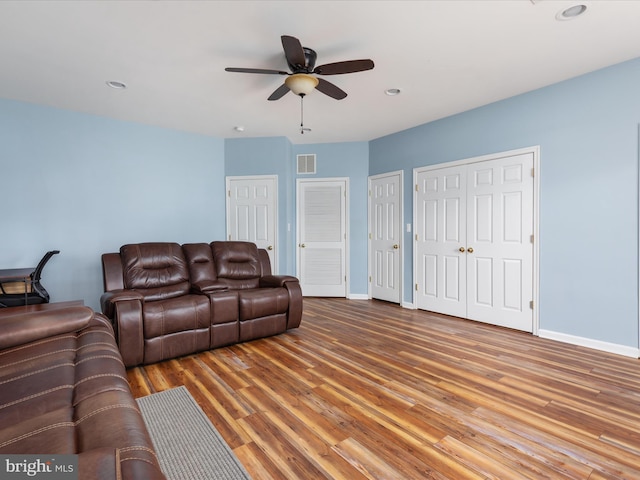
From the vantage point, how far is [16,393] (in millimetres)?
1161

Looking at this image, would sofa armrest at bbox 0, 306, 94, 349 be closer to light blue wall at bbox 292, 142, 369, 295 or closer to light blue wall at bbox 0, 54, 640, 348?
light blue wall at bbox 0, 54, 640, 348

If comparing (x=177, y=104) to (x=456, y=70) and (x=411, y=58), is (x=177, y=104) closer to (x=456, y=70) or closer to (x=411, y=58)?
(x=411, y=58)

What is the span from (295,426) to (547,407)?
5.36 ft

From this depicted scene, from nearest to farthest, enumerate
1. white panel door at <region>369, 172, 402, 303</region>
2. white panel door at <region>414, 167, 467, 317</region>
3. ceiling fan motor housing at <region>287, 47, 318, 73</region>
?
ceiling fan motor housing at <region>287, 47, 318, 73</region>, white panel door at <region>414, 167, 467, 317</region>, white panel door at <region>369, 172, 402, 303</region>

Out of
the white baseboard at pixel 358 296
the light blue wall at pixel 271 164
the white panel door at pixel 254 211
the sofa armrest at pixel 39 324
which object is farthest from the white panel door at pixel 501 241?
the sofa armrest at pixel 39 324

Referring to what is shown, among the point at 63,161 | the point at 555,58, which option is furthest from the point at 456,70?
the point at 63,161

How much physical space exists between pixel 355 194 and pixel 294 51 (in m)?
3.32

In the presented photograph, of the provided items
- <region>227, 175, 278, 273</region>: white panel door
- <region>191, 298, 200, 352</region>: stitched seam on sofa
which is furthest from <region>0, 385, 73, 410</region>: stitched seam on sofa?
<region>227, 175, 278, 273</region>: white panel door

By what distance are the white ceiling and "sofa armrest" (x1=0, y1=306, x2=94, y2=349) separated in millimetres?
2003

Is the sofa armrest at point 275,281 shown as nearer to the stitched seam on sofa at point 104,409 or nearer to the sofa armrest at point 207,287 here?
the sofa armrest at point 207,287

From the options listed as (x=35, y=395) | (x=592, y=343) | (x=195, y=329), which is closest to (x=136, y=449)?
(x=35, y=395)

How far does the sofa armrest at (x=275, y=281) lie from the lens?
12.0ft

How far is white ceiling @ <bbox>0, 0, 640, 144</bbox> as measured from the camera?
85.3 inches

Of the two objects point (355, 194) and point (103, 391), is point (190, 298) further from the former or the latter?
point (355, 194)
